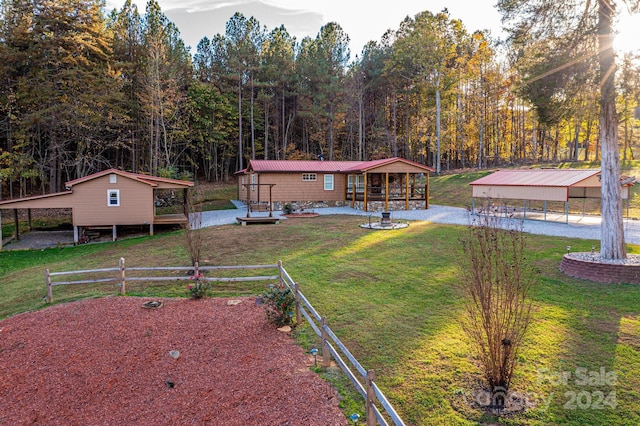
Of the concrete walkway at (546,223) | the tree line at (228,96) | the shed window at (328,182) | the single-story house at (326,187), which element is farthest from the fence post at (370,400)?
the tree line at (228,96)

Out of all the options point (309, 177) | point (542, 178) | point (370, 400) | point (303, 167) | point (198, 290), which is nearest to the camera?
point (370, 400)

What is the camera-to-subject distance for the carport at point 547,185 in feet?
50.3

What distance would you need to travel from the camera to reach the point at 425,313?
20.4 ft

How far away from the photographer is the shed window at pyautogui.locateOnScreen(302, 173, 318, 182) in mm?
25000

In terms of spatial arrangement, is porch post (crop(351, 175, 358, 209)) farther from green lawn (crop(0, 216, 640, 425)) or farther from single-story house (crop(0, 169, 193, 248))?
single-story house (crop(0, 169, 193, 248))

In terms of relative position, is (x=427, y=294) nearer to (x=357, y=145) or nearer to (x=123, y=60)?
(x=123, y=60)

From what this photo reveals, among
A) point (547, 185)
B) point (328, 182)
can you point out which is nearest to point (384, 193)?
point (328, 182)

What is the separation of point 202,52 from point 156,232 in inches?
1032

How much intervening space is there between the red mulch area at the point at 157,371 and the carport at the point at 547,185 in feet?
38.8

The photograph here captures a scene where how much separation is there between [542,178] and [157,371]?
18.2 meters

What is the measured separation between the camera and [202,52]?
1471 inches

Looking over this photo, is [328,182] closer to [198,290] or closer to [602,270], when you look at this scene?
[198,290]

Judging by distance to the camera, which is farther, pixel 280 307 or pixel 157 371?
pixel 280 307

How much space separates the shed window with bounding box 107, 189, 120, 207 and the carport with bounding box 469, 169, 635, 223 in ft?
53.6
